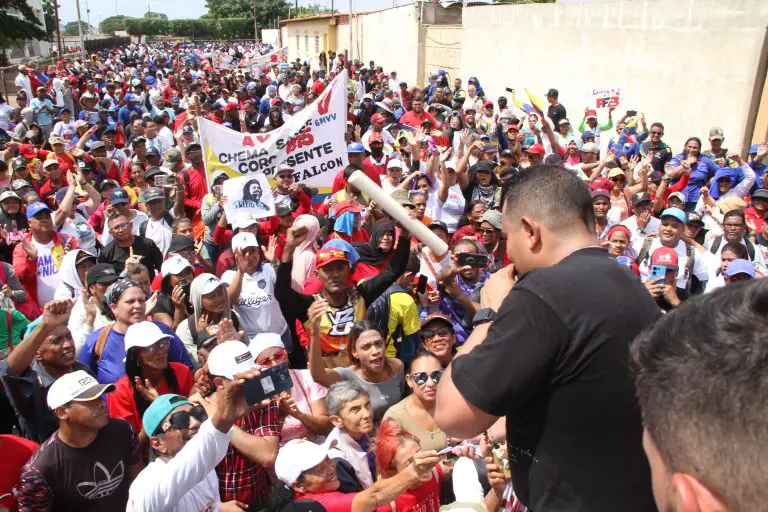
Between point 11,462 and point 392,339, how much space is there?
8.36 ft

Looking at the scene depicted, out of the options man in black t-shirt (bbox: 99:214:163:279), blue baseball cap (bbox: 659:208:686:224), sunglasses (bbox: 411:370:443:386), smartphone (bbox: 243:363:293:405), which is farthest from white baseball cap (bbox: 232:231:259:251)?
blue baseball cap (bbox: 659:208:686:224)

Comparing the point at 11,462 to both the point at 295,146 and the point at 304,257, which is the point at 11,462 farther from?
the point at 295,146

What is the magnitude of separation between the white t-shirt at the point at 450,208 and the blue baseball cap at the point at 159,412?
183 inches

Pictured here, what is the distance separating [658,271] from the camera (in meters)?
5.53

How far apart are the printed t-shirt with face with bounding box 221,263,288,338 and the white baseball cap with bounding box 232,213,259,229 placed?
0.95 m

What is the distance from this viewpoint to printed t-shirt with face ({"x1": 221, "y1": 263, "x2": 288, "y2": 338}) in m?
5.00

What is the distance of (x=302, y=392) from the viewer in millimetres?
4211

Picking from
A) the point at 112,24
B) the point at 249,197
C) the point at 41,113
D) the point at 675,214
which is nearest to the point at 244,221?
the point at 249,197

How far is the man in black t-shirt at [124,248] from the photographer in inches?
222

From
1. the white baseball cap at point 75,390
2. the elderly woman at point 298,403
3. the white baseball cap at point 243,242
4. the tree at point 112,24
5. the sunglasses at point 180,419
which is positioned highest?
the tree at point 112,24

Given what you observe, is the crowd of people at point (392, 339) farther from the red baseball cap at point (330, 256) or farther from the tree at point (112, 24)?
the tree at point (112, 24)

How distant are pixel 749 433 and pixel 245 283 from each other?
Result: 4.52 m

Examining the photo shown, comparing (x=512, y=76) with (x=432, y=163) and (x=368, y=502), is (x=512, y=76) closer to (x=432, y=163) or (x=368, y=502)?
(x=432, y=163)

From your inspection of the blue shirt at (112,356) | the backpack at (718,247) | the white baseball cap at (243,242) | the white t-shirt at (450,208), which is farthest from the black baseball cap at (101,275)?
the backpack at (718,247)
